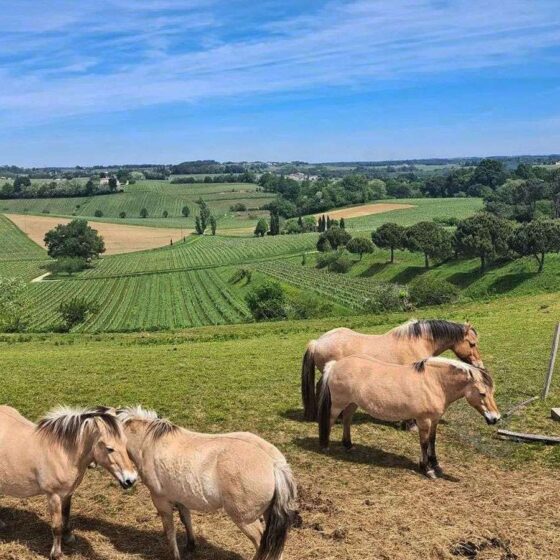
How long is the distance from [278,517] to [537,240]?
67.0 m

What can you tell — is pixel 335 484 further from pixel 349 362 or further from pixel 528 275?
pixel 528 275

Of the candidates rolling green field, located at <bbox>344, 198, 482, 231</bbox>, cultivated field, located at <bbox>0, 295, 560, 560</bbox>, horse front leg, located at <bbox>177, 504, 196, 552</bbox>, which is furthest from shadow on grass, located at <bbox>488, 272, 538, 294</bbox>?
rolling green field, located at <bbox>344, 198, 482, 231</bbox>

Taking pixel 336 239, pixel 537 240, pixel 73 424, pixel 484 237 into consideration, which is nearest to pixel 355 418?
pixel 73 424

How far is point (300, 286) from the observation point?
77.3m

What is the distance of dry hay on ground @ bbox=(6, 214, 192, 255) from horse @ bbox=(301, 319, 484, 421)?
Answer: 11863 cm

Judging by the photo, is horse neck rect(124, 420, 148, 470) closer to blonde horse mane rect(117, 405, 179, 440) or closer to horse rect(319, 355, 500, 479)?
blonde horse mane rect(117, 405, 179, 440)

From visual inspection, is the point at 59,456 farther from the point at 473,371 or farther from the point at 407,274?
the point at 407,274

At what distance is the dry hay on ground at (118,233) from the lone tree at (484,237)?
3048 inches

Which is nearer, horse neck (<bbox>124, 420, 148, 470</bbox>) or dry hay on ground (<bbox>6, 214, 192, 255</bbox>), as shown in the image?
horse neck (<bbox>124, 420, 148, 470</bbox>)

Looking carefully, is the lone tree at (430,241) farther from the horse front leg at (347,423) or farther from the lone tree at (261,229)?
the horse front leg at (347,423)

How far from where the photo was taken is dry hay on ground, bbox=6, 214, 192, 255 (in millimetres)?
132750

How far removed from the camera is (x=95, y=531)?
838 centimetres

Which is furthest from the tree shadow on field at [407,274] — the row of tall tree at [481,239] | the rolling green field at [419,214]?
the rolling green field at [419,214]

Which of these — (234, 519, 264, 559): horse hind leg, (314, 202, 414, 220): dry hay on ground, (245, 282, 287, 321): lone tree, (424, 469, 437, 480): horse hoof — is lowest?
(245, 282, 287, 321): lone tree
